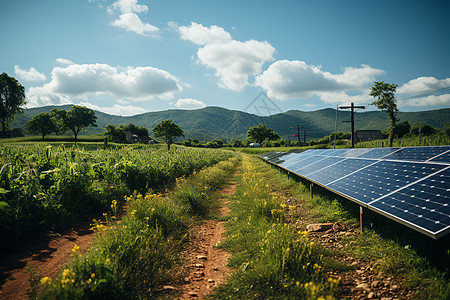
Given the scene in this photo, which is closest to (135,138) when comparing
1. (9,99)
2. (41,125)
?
(41,125)

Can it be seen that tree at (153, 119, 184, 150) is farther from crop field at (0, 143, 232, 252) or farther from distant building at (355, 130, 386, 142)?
distant building at (355, 130, 386, 142)

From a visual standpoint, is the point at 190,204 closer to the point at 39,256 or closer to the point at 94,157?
the point at 39,256

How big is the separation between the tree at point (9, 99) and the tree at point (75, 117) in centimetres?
1357

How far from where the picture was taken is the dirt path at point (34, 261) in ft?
9.91

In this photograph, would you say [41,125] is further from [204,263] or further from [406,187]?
[406,187]

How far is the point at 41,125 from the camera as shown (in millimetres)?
55062

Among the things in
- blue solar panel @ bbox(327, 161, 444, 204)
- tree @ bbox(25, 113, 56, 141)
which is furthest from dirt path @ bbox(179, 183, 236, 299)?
tree @ bbox(25, 113, 56, 141)

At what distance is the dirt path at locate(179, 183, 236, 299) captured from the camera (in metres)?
3.39

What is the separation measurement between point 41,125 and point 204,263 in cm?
7260

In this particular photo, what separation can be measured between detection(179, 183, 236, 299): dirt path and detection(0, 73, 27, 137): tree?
66006mm

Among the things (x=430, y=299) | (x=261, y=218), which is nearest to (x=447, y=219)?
(x=430, y=299)

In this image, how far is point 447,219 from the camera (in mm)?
2918

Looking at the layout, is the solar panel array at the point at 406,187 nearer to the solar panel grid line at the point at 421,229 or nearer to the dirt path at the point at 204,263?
the solar panel grid line at the point at 421,229

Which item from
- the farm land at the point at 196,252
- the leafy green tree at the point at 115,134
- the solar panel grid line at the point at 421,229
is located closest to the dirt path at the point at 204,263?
the farm land at the point at 196,252
